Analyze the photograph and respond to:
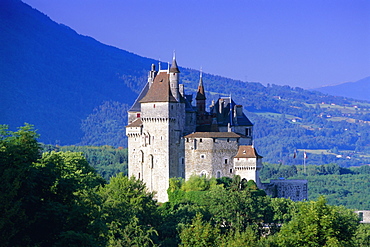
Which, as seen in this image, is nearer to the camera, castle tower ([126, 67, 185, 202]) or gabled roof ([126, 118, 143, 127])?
castle tower ([126, 67, 185, 202])

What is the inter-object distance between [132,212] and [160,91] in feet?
80.3

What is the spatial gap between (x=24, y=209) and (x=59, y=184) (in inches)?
177

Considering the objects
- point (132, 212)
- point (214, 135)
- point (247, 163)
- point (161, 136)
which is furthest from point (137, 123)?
point (132, 212)

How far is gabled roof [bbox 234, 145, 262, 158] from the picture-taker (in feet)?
283

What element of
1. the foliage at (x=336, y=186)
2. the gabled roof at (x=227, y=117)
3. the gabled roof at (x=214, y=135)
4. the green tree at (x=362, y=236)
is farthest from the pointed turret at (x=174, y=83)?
the foliage at (x=336, y=186)

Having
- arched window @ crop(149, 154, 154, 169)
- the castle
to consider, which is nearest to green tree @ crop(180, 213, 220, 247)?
the castle

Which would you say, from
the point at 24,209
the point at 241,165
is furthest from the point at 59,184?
the point at 241,165

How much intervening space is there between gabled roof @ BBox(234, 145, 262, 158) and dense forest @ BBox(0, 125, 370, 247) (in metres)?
2.77

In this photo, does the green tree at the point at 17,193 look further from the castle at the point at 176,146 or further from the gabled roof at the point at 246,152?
the gabled roof at the point at 246,152

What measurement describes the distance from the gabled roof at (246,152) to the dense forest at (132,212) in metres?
2.77

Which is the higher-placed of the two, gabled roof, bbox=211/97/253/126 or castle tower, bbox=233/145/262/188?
gabled roof, bbox=211/97/253/126

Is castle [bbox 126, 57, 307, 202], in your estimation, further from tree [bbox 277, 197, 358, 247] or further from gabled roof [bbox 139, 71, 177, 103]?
tree [bbox 277, 197, 358, 247]

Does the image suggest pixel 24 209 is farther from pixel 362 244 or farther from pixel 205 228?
pixel 362 244

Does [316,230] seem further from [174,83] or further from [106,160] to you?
[106,160]
